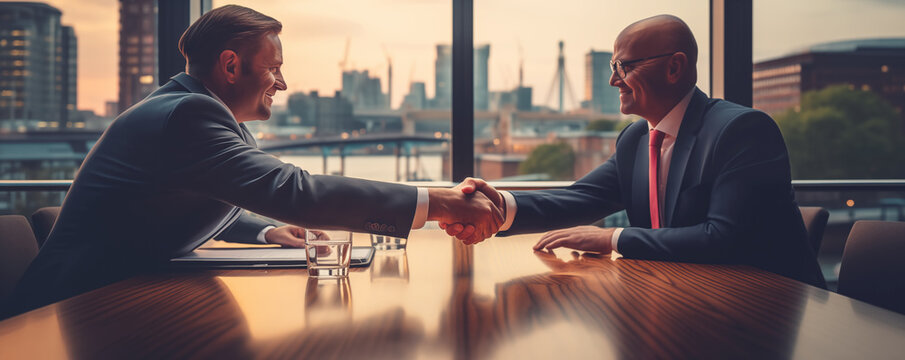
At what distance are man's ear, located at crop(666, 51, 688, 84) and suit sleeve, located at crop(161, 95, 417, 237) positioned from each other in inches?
41.9

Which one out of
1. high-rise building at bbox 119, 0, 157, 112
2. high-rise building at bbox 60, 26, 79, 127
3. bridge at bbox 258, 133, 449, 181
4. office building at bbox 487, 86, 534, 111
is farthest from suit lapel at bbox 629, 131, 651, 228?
high-rise building at bbox 60, 26, 79, 127

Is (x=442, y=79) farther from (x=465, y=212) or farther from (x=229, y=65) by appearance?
(x=465, y=212)

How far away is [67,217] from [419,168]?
110 inches

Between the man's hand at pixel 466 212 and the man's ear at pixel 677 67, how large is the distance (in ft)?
2.69

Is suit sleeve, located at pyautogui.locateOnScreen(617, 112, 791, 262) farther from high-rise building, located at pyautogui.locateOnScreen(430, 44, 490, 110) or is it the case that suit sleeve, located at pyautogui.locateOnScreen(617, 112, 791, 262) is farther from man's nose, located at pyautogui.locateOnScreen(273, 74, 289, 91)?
high-rise building, located at pyautogui.locateOnScreen(430, 44, 490, 110)

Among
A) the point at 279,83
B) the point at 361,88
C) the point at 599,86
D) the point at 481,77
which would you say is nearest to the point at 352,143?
the point at 361,88

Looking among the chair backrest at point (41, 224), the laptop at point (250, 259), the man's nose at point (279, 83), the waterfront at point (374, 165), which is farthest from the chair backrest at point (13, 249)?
the waterfront at point (374, 165)

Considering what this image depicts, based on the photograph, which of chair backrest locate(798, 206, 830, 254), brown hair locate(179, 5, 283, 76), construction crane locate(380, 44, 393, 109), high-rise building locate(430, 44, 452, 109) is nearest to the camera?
brown hair locate(179, 5, 283, 76)

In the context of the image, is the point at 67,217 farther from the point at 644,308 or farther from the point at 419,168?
Result: the point at 419,168

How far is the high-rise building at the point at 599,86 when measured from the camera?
3889mm

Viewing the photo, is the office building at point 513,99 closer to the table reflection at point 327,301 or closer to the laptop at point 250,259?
the laptop at point 250,259

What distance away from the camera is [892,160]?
4.09 meters

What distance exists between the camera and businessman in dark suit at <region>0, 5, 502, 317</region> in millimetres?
1071

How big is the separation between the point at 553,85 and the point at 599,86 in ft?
1.08
